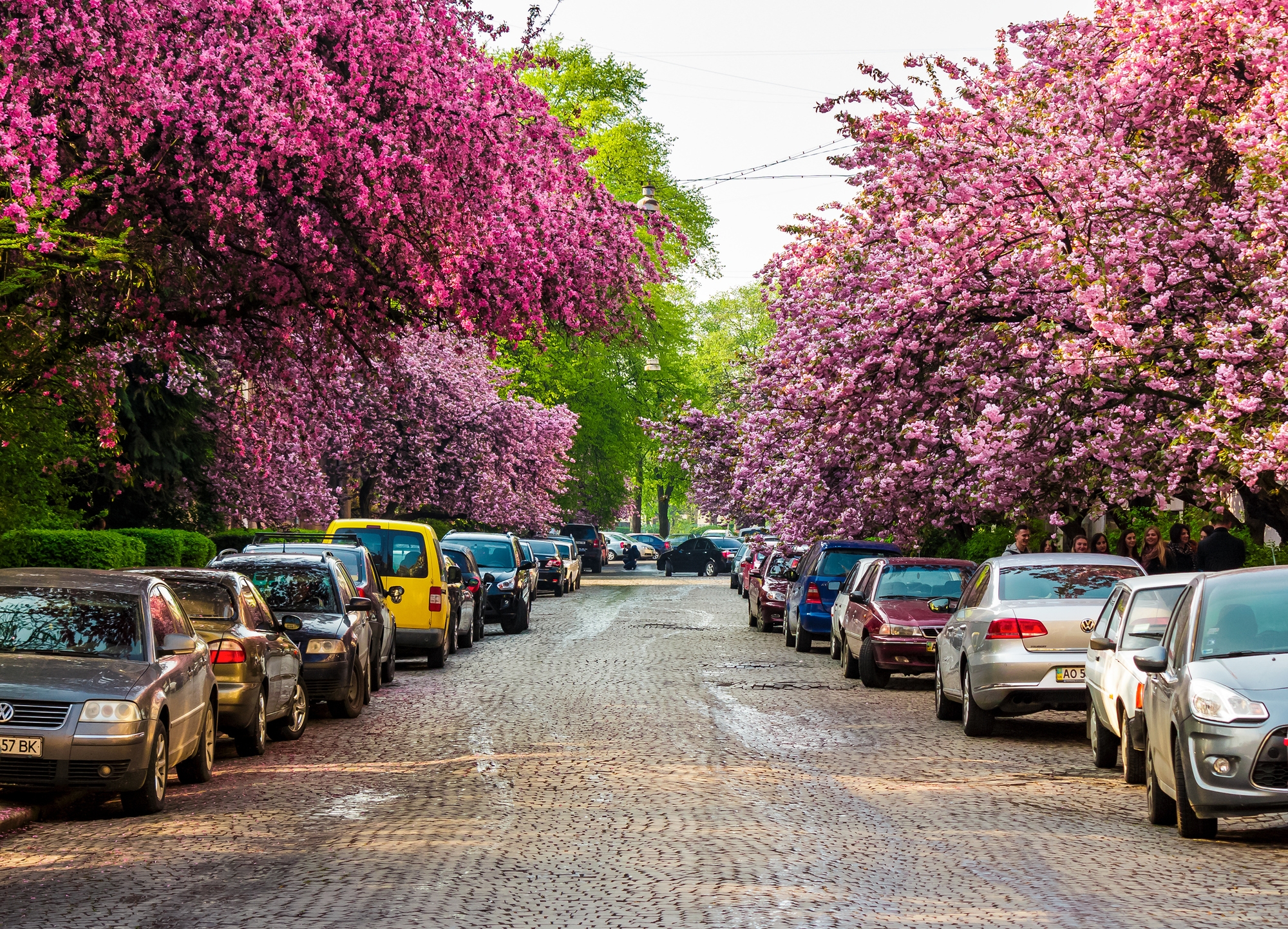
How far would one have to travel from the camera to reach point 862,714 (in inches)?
691

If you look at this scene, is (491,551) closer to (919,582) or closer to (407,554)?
(407,554)

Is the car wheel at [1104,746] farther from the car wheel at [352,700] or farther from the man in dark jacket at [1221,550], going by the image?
the car wheel at [352,700]

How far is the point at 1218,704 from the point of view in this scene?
9.62 metres

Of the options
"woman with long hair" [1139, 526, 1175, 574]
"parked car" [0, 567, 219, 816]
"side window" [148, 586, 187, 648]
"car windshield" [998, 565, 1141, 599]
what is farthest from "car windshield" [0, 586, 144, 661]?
"woman with long hair" [1139, 526, 1175, 574]

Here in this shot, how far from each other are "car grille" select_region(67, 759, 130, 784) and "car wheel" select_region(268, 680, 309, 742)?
4543mm

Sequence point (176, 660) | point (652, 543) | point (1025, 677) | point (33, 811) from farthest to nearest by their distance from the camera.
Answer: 1. point (652, 543)
2. point (1025, 677)
3. point (176, 660)
4. point (33, 811)

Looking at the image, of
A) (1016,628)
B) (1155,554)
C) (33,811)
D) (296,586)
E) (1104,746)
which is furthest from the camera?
(1155,554)

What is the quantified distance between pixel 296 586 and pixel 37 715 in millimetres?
7124

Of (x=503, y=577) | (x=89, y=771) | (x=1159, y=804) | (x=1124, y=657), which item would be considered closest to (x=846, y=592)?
(x=503, y=577)

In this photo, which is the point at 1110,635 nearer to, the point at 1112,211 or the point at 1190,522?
the point at 1112,211

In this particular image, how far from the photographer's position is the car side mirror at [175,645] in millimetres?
11508

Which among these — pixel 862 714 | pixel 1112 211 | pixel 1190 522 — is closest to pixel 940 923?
pixel 862 714

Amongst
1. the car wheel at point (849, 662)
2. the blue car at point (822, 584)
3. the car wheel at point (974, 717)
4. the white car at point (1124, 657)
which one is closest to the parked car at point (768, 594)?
the blue car at point (822, 584)

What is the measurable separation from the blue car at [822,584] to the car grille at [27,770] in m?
17.4
